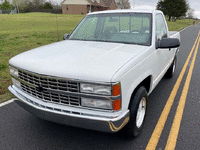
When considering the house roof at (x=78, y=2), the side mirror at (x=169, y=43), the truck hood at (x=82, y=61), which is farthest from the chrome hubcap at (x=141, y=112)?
the house roof at (x=78, y=2)

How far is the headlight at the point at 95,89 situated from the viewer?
7.40ft

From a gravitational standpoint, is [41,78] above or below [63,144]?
above

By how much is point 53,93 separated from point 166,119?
2283 millimetres

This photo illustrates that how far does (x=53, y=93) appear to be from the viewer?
2.51m

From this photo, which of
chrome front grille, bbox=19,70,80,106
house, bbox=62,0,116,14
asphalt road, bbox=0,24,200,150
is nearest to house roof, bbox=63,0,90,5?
house, bbox=62,0,116,14

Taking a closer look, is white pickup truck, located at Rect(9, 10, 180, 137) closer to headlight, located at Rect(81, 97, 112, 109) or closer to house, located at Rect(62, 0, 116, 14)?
headlight, located at Rect(81, 97, 112, 109)

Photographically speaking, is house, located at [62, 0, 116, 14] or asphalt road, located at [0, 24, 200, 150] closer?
asphalt road, located at [0, 24, 200, 150]

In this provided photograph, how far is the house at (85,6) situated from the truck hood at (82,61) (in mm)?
62421

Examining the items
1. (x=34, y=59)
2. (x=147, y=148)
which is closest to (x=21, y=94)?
(x=34, y=59)

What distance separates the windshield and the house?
61186mm

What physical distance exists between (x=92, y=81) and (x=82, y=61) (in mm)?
448

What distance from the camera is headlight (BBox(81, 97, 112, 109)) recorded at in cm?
232

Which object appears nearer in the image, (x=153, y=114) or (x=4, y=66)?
(x=153, y=114)

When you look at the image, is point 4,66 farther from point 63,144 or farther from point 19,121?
point 63,144
